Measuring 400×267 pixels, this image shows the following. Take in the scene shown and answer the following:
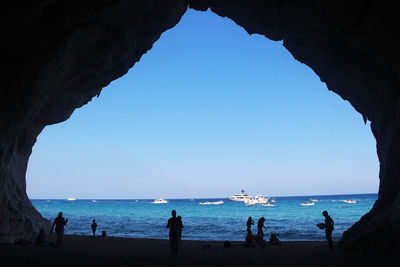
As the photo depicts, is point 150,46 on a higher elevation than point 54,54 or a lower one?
higher

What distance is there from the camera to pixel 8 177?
17.9 m

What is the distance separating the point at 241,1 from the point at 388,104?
10.3 m

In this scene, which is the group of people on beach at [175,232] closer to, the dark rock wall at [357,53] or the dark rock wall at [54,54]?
the dark rock wall at [357,53]

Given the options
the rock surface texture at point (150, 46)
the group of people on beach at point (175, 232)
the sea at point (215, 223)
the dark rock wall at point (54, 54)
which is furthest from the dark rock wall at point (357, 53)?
the sea at point (215, 223)

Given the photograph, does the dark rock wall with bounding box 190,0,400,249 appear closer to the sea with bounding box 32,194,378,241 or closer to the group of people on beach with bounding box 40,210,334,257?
the group of people on beach with bounding box 40,210,334,257

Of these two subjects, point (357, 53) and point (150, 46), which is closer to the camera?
point (357, 53)

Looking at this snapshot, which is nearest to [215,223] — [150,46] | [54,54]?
[150,46]

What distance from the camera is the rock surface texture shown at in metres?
12.6

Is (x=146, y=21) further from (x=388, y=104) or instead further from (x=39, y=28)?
(x=388, y=104)

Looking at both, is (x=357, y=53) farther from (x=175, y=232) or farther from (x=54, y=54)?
(x=54, y=54)

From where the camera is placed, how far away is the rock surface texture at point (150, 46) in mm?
12586

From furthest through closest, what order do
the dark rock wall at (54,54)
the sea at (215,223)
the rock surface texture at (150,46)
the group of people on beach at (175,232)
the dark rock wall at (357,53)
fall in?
the sea at (215,223) → the dark rock wall at (54,54) → the rock surface texture at (150,46) → the dark rock wall at (357,53) → the group of people on beach at (175,232)

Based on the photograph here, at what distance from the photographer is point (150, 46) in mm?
21156

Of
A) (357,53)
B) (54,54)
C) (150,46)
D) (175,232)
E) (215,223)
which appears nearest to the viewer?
(175,232)
